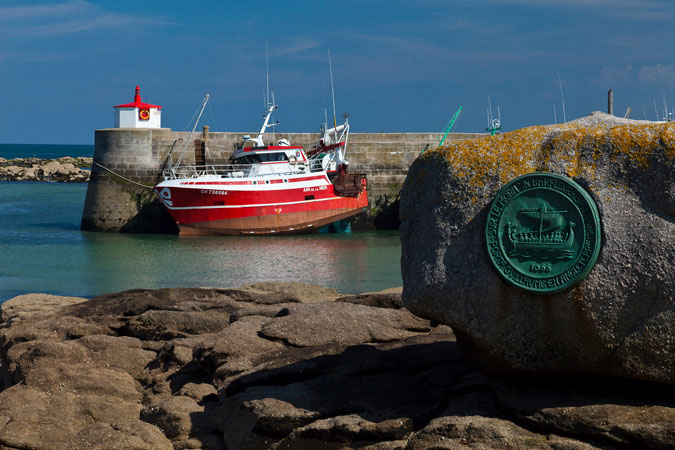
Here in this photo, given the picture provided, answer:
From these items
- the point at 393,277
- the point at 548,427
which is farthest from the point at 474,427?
the point at 393,277

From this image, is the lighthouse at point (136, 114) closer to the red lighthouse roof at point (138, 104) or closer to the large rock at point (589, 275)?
the red lighthouse roof at point (138, 104)

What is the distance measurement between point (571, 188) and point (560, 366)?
0.98 m

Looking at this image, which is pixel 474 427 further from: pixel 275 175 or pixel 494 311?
pixel 275 175

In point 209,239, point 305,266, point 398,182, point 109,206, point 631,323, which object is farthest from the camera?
point 398,182

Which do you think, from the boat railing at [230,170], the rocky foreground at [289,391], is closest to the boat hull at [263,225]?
the boat railing at [230,170]

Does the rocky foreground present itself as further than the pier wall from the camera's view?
No

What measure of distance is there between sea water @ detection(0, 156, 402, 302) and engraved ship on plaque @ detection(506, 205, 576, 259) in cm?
1150

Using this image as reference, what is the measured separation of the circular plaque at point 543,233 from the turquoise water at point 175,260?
1152cm

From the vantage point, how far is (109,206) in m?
29.0

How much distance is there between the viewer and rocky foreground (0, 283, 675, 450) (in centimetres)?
428

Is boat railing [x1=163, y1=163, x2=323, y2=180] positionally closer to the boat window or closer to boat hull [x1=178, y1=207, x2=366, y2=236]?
the boat window

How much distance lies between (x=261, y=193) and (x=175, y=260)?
582cm

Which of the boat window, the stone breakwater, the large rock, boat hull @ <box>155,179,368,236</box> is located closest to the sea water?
boat hull @ <box>155,179,368,236</box>

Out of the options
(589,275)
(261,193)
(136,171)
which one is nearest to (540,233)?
(589,275)
